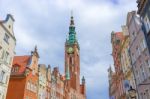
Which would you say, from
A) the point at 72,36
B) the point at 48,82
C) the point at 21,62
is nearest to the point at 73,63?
the point at 72,36

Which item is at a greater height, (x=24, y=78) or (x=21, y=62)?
(x=21, y=62)

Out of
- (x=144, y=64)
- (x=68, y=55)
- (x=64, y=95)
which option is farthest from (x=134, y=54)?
(x=68, y=55)

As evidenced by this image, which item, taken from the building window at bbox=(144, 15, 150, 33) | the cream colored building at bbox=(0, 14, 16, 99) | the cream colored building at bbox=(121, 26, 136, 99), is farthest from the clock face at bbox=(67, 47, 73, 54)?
the building window at bbox=(144, 15, 150, 33)

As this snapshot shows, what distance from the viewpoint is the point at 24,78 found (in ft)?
128

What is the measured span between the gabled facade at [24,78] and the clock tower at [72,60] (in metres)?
49.4

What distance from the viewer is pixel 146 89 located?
2436cm

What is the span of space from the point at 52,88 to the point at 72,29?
6423cm

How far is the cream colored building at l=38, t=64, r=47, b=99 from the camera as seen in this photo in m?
45.2

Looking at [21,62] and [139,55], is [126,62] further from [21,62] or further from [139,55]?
[21,62]

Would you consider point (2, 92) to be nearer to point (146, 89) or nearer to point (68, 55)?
point (146, 89)

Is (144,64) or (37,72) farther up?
(37,72)

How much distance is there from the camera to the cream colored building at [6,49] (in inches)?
1222

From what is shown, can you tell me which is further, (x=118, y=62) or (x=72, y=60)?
(x=72, y=60)

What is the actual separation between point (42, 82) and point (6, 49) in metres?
17.1
